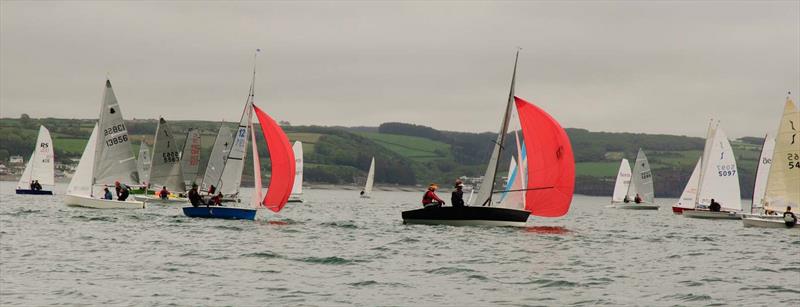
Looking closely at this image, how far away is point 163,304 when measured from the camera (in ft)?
64.5

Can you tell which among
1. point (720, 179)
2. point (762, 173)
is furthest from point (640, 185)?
point (762, 173)

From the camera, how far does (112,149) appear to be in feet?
184

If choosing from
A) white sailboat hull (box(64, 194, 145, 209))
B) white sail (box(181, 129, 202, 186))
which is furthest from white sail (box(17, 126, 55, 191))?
white sailboat hull (box(64, 194, 145, 209))

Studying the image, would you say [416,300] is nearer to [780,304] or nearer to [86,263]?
[780,304]

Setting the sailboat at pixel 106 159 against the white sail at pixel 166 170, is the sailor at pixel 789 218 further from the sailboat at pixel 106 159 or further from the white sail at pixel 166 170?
the white sail at pixel 166 170

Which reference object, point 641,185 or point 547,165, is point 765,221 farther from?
point 641,185

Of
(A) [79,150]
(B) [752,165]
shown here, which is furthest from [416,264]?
(B) [752,165]

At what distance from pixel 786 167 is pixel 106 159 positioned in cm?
3264

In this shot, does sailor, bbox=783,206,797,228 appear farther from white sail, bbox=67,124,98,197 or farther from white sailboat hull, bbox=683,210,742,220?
white sail, bbox=67,124,98,197

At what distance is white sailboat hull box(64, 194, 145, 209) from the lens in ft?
171

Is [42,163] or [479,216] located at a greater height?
[42,163]

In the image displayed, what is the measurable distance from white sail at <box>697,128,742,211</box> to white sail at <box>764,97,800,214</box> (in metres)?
19.1

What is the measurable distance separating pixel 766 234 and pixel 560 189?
36.4 ft

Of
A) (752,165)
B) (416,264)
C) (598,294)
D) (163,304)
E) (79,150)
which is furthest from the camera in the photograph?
(752,165)
